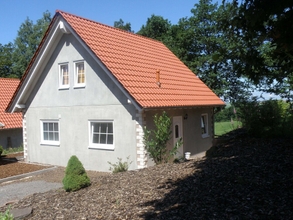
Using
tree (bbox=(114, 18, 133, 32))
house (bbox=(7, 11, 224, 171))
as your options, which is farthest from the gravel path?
tree (bbox=(114, 18, 133, 32))

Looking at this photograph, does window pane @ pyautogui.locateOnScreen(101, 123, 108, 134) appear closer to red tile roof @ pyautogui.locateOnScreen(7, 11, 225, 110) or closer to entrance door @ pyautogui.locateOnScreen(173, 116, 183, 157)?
red tile roof @ pyautogui.locateOnScreen(7, 11, 225, 110)

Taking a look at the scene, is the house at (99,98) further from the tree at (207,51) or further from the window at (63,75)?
the tree at (207,51)

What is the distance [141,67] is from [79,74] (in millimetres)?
2858

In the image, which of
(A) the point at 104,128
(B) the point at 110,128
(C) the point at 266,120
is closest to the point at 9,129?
(A) the point at 104,128

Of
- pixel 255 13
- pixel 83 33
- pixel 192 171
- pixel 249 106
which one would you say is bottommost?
pixel 192 171

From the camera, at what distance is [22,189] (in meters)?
11.3

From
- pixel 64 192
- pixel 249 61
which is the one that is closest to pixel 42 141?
pixel 64 192

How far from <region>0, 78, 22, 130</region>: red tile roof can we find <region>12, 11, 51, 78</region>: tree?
28.3m

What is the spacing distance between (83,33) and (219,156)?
8.05m

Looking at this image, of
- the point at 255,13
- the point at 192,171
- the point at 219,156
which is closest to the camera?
the point at 255,13

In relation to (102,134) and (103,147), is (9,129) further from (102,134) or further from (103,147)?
(103,147)

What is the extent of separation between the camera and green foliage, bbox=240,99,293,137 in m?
11.2

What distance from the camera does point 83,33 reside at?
45.2 feet

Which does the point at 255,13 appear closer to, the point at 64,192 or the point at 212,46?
the point at 64,192
